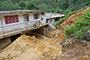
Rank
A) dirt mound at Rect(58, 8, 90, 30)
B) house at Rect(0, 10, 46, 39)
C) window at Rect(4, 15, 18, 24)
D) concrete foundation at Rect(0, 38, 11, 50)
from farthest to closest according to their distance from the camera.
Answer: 1. dirt mound at Rect(58, 8, 90, 30)
2. window at Rect(4, 15, 18, 24)
3. house at Rect(0, 10, 46, 39)
4. concrete foundation at Rect(0, 38, 11, 50)

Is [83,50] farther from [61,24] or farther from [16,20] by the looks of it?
[61,24]

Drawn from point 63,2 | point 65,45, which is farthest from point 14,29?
point 63,2

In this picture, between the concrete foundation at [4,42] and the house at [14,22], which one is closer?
the concrete foundation at [4,42]

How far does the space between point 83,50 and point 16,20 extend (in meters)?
10.8

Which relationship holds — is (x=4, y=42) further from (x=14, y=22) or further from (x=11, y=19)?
(x=11, y=19)

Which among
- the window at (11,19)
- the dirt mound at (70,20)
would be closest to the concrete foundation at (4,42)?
the window at (11,19)

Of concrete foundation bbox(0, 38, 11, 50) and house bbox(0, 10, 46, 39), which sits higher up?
house bbox(0, 10, 46, 39)

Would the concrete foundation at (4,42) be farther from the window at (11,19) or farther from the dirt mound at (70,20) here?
the dirt mound at (70,20)

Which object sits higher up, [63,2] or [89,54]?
[63,2]

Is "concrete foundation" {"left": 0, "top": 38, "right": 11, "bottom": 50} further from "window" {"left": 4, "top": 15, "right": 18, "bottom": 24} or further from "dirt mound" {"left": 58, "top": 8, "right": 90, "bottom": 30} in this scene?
"dirt mound" {"left": 58, "top": 8, "right": 90, "bottom": 30}

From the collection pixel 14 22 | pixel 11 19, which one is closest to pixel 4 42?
pixel 14 22

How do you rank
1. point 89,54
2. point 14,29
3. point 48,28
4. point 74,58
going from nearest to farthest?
point 89,54, point 74,58, point 14,29, point 48,28

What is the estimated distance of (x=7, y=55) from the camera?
30.9ft

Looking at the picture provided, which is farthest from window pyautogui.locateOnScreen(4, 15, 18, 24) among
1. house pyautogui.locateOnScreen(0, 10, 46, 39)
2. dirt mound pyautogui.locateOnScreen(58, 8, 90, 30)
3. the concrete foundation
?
dirt mound pyautogui.locateOnScreen(58, 8, 90, 30)
